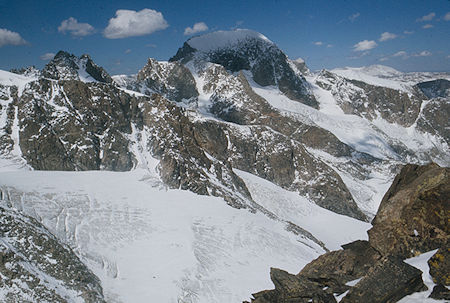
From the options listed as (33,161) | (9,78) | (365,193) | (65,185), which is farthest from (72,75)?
(365,193)

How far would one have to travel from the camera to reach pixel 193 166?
55188 millimetres

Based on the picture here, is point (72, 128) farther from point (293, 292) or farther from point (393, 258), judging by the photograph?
point (393, 258)

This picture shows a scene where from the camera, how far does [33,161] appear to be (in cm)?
5234

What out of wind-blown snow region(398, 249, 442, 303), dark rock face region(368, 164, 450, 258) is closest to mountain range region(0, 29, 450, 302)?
dark rock face region(368, 164, 450, 258)

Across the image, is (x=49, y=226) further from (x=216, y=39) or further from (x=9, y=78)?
(x=216, y=39)

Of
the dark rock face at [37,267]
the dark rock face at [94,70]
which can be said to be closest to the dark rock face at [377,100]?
the dark rock face at [94,70]

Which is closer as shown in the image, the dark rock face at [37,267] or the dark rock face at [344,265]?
the dark rock face at [344,265]

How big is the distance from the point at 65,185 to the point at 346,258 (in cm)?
1912

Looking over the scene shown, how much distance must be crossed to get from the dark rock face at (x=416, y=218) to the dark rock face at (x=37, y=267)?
478 inches

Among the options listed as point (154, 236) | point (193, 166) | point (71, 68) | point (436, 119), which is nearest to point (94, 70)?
point (71, 68)

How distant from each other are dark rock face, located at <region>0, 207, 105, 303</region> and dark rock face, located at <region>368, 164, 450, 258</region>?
39.9 feet

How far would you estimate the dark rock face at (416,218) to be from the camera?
9781 mm

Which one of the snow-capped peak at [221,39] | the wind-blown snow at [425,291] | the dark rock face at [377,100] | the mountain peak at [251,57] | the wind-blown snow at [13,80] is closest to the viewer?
the wind-blown snow at [425,291]

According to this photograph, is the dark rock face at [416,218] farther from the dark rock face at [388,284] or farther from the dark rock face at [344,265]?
the dark rock face at [388,284]
